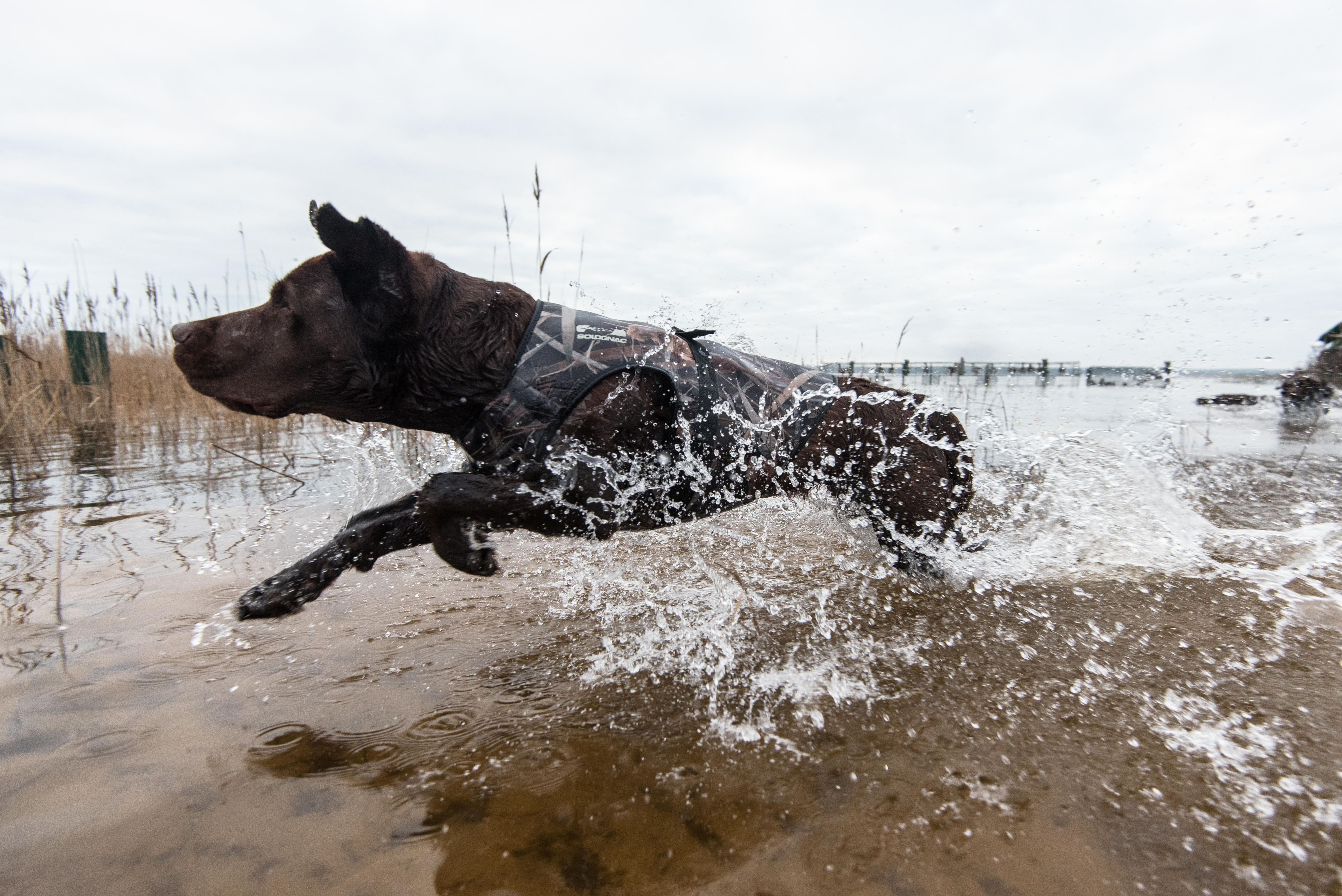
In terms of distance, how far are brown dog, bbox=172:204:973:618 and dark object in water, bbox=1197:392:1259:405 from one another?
17181 mm

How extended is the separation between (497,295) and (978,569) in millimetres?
2725

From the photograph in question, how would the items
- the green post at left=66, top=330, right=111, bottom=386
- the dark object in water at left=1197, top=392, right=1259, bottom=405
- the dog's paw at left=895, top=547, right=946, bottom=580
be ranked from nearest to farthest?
the dog's paw at left=895, top=547, right=946, bottom=580
the green post at left=66, top=330, right=111, bottom=386
the dark object in water at left=1197, top=392, right=1259, bottom=405

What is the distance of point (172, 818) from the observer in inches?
53.4

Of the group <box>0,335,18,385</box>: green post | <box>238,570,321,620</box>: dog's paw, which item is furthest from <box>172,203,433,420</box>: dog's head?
<box>0,335,18,385</box>: green post

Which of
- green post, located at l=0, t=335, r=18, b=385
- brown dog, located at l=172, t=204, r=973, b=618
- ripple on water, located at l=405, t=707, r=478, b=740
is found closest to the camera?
ripple on water, located at l=405, t=707, r=478, b=740

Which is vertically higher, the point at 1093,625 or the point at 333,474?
the point at 333,474

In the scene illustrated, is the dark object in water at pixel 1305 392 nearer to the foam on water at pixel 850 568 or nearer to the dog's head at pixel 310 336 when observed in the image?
the foam on water at pixel 850 568

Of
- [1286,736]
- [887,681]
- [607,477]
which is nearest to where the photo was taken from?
[1286,736]

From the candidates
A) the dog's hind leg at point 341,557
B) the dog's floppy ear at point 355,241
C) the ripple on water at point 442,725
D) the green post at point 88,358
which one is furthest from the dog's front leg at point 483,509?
the green post at point 88,358

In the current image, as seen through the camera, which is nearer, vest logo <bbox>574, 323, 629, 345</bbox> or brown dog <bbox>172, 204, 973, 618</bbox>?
brown dog <bbox>172, 204, 973, 618</bbox>

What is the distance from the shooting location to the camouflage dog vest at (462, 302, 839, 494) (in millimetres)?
2406

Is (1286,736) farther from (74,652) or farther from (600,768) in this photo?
(74,652)

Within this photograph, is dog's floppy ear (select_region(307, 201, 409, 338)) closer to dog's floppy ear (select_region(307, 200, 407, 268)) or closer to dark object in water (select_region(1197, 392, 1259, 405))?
dog's floppy ear (select_region(307, 200, 407, 268))

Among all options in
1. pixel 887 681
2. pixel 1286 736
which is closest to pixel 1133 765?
pixel 1286 736
